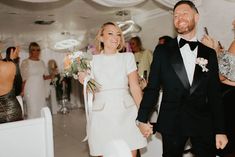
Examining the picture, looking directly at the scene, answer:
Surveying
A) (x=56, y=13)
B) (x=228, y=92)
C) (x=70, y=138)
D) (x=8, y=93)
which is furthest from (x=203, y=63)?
(x=56, y=13)

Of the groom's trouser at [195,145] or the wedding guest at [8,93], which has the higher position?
the wedding guest at [8,93]

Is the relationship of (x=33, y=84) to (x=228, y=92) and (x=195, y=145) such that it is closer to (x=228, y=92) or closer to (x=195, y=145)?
(x=228, y=92)

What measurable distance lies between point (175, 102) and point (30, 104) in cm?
369

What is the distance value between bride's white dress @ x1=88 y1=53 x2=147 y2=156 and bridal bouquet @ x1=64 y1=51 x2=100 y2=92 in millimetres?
44

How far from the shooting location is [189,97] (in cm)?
162

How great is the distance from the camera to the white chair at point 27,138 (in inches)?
57.6

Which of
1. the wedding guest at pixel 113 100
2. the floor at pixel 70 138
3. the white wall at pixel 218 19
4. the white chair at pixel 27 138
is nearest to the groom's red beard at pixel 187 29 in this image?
the wedding guest at pixel 113 100

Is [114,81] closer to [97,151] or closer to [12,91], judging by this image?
[97,151]

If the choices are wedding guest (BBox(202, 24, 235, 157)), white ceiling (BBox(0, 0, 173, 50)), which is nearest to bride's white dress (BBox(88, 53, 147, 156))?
wedding guest (BBox(202, 24, 235, 157))

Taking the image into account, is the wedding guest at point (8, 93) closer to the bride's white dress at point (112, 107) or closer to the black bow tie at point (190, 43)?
the bride's white dress at point (112, 107)

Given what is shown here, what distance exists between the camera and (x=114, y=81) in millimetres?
1966

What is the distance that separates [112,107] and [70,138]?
261cm

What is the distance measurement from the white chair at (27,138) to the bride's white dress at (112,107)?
0.48 m

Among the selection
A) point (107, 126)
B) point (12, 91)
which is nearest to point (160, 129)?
point (107, 126)
